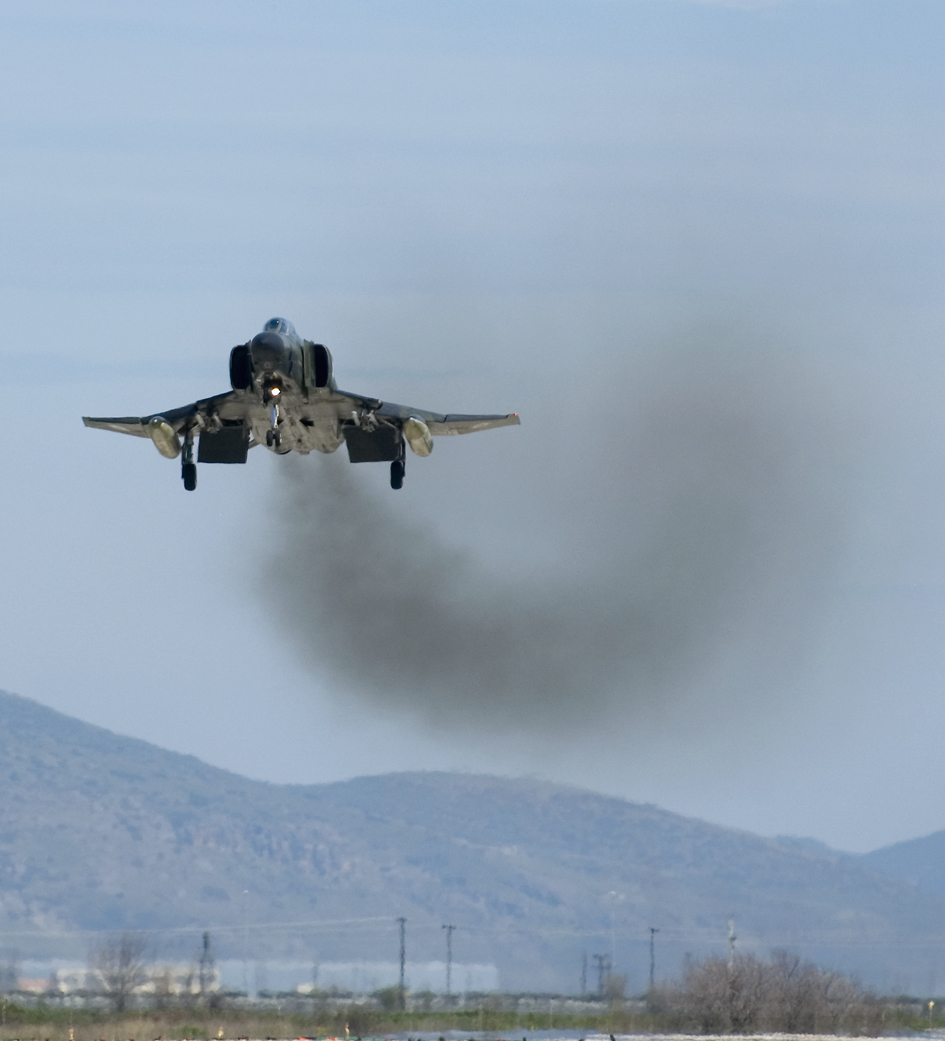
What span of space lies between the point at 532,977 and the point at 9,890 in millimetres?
104200

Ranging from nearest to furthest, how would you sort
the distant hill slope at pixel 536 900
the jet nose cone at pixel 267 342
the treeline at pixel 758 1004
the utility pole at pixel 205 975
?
1. the jet nose cone at pixel 267 342
2. the treeline at pixel 758 1004
3. the utility pole at pixel 205 975
4. the distant hill slope at pixel 536 900

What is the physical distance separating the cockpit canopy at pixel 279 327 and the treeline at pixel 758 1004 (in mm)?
26986

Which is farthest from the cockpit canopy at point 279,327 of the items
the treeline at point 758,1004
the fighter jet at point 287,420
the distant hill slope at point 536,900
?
the distant hill slope at point 536,900

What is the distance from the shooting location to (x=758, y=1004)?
204ft

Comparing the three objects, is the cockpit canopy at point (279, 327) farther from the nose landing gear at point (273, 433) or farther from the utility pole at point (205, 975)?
the utility pole at point (205, 975)

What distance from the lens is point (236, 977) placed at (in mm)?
Result: 89625

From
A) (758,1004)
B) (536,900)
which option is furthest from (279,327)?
(536,900)

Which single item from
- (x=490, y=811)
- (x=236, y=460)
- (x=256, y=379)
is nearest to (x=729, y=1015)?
(x=236, y=460)

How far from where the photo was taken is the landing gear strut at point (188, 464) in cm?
4825

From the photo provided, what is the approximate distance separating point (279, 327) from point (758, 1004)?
29.8m

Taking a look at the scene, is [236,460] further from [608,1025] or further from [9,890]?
[9,890]

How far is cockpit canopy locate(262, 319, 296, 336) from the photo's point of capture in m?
43.2

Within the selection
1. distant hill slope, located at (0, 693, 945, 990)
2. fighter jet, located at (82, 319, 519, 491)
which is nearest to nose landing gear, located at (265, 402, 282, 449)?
fighter jet, located at (82, 319, 519, 491)

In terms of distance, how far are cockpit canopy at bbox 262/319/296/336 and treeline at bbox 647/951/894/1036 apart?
2699cm
